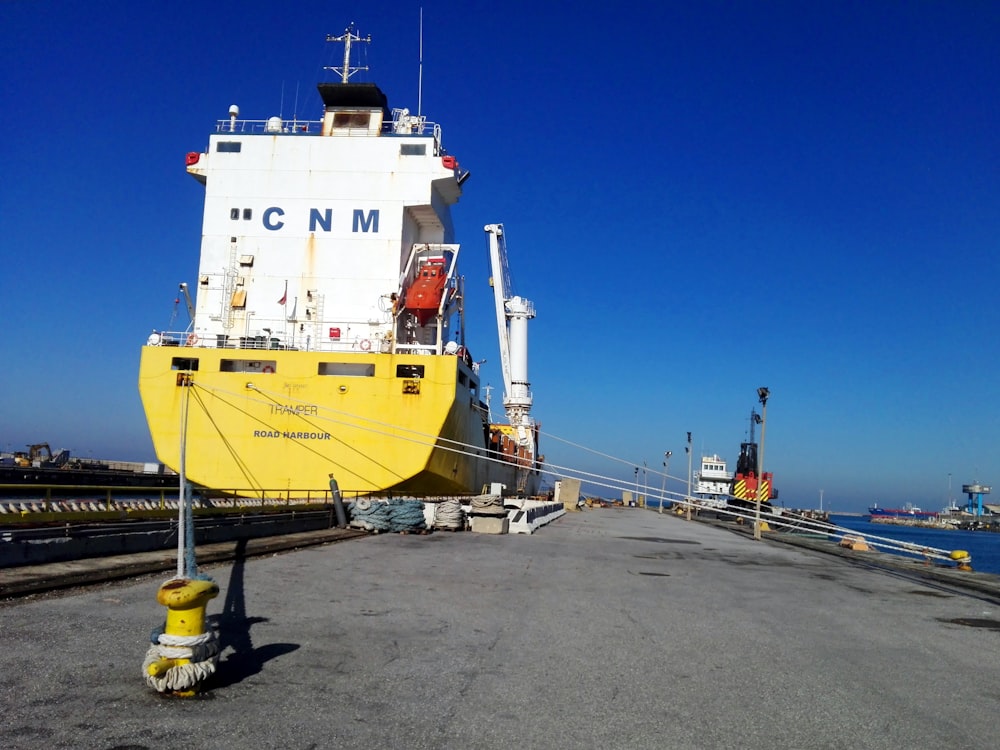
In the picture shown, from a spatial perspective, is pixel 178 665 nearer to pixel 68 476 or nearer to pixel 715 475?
pixel 68 476

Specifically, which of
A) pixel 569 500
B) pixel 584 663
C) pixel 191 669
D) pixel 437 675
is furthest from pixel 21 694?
pixel 569 500

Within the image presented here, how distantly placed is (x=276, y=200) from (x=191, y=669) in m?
21.4

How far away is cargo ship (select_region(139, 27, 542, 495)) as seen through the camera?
20875 millimetres

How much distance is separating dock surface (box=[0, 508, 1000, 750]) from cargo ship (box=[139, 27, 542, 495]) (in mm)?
10407

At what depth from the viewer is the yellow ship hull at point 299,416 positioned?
20.8 m

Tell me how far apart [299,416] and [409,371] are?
317cm

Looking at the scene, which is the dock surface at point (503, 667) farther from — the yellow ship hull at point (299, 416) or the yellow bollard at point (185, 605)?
the yellow ship hull at point (299, 416)

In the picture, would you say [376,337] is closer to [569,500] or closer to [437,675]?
[437,675]

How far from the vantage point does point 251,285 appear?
23.4 m

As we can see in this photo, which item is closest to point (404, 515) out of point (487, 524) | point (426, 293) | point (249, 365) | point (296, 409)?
point (487, 524)

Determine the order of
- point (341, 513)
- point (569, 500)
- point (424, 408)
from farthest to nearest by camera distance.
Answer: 1. point (569, 500)
2. point (424, 408)
3. point (341, 513)

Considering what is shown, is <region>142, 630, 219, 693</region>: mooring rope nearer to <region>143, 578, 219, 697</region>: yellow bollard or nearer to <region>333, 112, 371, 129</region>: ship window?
<region>143, 578, 219, 697</region>: yellow bollard

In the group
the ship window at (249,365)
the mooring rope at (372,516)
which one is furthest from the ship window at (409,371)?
the mooring rope at (372,516)

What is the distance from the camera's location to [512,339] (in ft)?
164
